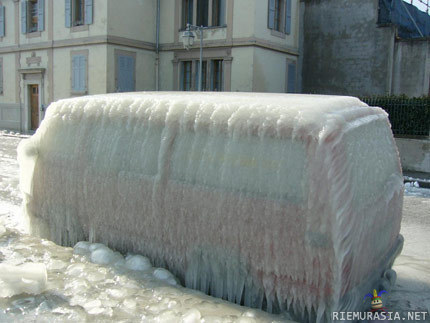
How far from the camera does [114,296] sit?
268cm

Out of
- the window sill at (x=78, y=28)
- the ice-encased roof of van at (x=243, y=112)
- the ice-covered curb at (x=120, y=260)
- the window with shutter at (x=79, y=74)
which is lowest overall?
the ice-covered curb at (x=120, y=260)

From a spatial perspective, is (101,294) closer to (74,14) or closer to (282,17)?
(282,17)

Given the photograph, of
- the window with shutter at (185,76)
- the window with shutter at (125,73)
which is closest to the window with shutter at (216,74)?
the window with shutter at (185,76)

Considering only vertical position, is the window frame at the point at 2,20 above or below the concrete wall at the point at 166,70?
above

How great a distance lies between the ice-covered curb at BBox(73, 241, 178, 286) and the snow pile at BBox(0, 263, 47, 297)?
0.40 m

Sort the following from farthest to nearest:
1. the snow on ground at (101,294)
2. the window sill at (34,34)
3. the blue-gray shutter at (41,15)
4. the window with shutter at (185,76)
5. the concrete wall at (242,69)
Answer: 1. the window sill at (34,34)
2. the blue-gray shutter at (41,15)
3. the window with shutter at (185,76)
4. the concrete wall at (242,69)
5. the snow on ground at (101,294)

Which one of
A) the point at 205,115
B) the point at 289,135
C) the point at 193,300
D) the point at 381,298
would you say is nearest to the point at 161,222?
the point at 193,300

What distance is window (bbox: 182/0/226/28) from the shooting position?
1636 centimetres

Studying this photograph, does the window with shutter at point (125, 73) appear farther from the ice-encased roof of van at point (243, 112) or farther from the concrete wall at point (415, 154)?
the ice-encased roof of van at point (243, 112)

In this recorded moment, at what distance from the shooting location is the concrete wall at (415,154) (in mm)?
10203

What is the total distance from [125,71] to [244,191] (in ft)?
51.4

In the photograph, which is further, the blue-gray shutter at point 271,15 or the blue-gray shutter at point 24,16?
the blue-gray shutter at point 24,16

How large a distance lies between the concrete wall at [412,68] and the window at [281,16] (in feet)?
13.2

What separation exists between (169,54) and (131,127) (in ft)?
50.7
